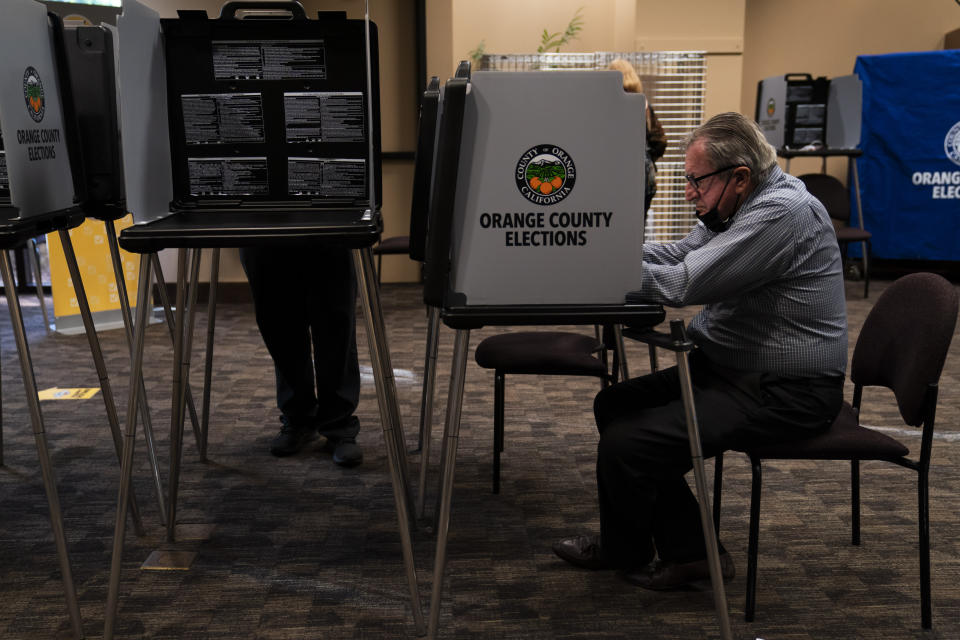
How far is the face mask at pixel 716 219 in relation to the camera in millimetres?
1913

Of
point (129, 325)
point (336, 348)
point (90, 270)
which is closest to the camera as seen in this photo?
point (129, 325)

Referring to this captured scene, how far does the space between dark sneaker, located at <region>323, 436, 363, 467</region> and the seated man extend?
1123 mm

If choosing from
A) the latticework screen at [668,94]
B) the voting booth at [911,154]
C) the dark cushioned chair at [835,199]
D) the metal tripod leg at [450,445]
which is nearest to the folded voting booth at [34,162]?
the metal tripod leg at [450,445]

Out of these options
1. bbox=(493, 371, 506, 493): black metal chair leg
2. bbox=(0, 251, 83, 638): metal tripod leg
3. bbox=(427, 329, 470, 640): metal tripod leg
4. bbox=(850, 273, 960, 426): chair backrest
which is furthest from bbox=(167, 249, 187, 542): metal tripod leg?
bbox=(850, 273, 960, 426): chair backrest

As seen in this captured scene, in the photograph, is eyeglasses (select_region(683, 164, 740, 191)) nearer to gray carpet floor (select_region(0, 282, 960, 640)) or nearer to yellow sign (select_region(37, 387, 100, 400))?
gray carpet floor (select_region(0, 282, 960, 640))

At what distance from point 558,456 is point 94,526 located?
1.48 meters

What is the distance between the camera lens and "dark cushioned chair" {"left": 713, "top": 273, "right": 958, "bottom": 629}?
71.3 inches

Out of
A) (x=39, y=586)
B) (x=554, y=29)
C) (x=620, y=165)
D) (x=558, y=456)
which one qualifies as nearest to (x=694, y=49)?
(x=554, y=29)

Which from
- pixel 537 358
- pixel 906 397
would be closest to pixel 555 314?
pixel 906 397

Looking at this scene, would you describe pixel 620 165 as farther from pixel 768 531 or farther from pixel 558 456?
pixel 558 456

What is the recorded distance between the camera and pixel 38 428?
70.3 inches

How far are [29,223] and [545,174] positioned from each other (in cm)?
109

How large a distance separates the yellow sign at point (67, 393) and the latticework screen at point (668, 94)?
11.9 feet

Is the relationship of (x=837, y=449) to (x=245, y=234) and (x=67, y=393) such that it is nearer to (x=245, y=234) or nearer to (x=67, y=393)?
(x=245, y=234)
